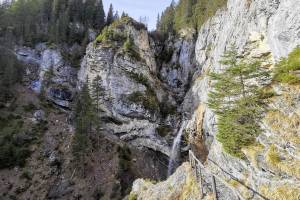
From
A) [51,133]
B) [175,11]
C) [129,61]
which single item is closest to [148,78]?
[129,61]

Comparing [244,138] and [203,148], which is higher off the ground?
[244,138]

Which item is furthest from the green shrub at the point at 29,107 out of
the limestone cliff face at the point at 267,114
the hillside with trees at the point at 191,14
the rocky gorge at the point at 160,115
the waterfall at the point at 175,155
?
the hillside with trees at the point at 191,14

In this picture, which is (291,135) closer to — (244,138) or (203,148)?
(244,138)

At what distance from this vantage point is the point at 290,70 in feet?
59.5

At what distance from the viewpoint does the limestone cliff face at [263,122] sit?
14.9m

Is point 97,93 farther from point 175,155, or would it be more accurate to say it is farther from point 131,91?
point 175,155

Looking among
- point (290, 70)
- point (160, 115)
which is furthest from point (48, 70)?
point (290, 70)

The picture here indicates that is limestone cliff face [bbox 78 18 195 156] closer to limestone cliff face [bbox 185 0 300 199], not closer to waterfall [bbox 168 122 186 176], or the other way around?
waterfall [bbox 168 122 186 176]

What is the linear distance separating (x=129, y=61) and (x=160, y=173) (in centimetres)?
2280

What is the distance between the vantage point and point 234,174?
18.4 m

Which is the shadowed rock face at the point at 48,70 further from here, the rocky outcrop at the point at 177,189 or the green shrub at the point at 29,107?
the rocky outcrop at the point at 177,189

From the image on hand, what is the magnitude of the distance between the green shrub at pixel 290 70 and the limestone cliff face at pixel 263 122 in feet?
1.63

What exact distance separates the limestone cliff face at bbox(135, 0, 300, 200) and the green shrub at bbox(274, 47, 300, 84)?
497 millimetres

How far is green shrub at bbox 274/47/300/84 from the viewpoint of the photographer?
17586 millimetres
